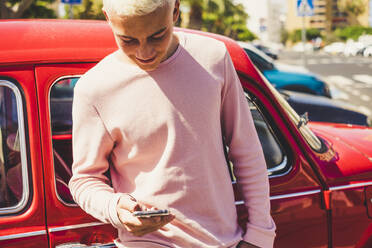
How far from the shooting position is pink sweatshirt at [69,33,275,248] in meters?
1.42

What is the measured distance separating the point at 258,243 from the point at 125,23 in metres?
0.83

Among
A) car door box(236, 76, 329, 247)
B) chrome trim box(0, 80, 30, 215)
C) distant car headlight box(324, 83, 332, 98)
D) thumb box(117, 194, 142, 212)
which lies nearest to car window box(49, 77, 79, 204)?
chrome trim box(0, 80, 30, 215)

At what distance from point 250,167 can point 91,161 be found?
521mm

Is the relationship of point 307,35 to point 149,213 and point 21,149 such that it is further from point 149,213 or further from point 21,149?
point 149,213

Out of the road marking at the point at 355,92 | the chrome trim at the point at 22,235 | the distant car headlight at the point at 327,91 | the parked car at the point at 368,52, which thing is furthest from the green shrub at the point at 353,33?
the chrome trim at the point at 22,235

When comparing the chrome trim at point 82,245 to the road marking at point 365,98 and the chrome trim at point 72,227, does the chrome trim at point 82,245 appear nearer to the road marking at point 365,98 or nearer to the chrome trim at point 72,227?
the chrome trim at point 72,227

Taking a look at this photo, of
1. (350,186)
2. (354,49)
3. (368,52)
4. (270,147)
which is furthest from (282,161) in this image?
(354,49)

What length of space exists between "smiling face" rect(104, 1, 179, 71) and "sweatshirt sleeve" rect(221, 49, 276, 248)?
292 millimetres

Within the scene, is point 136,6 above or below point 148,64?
above

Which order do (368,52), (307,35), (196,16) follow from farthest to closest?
(307,35), (368,52), (196,16)

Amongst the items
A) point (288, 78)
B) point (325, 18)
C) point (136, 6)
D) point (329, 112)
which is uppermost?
point (325, 18)

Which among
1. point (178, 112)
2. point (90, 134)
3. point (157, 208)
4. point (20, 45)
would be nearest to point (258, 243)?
point (157, 208)

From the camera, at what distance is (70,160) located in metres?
1.95

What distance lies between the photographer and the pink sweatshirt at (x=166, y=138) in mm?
1425
